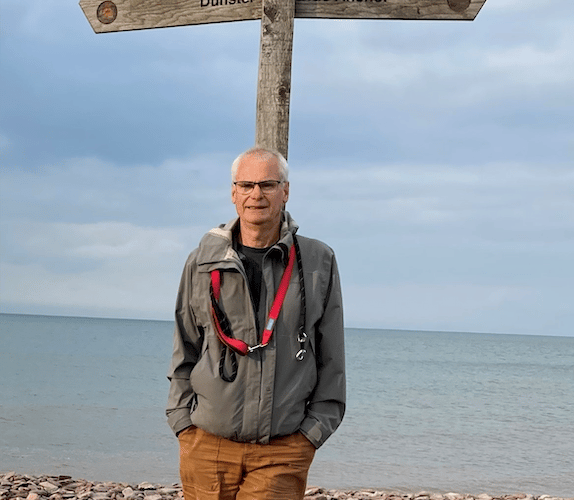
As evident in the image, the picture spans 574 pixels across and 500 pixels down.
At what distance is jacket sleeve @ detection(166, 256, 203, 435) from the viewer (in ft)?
10.4

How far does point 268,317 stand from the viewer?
3.04m

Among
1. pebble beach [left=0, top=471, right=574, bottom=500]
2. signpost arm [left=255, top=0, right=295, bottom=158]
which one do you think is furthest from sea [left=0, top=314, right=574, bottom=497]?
signpost arm [left=255, top=0, right=295, bottom=158]

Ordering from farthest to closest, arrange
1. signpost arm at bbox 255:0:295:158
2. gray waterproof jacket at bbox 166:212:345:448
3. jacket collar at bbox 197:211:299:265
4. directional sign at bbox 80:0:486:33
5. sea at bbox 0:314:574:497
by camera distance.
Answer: sea at bbox 0:314:574:497
directional sign at bbox 80:0:486:33
signpost arm at bbox 255:0:295:158
jacket collar at bbox 197:211:299:265
gray waterproof jacket at bbox 166:212:345:448

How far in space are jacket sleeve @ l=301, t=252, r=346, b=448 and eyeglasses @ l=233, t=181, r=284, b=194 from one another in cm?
48

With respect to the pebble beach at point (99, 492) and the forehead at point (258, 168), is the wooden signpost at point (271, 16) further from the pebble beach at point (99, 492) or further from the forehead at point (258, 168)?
the pebble beach at point (99, 492)

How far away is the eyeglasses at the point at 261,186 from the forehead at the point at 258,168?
2 centimetres

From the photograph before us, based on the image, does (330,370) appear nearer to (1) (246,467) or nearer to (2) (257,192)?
(1) (246,467)

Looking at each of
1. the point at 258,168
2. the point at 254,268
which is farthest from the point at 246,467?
the point at 258,168

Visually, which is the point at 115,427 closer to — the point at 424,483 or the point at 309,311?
the point at 424,483

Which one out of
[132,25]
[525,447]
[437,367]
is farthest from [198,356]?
[437,367]

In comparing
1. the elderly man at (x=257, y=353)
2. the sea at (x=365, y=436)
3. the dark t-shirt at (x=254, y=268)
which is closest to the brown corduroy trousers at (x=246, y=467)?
the elderly man at (x=257, y=353)

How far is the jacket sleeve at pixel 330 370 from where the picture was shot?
10.1 ft

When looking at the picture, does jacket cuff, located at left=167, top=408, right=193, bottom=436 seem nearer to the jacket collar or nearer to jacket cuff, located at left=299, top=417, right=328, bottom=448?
jacket cuff, located at left=299, top=417, right=328, bottom=448

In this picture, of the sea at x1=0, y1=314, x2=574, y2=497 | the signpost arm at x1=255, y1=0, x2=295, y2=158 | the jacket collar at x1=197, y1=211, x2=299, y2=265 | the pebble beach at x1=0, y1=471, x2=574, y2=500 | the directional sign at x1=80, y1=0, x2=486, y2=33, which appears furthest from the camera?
the sea at x1=0, y1=314, x2=574, y2=497
